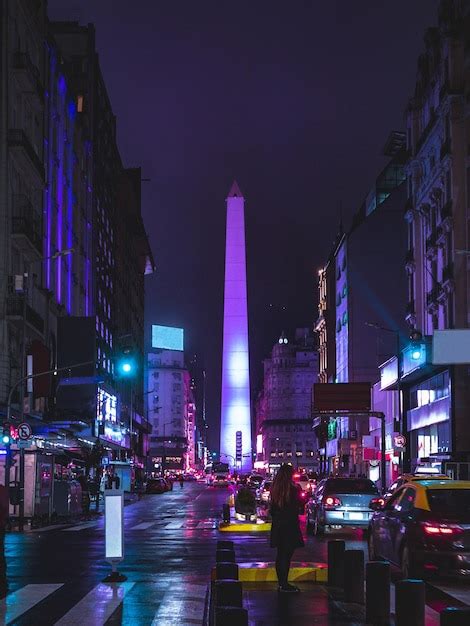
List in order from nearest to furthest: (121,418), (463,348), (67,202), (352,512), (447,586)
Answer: (463,348) → (447,586) → (352,512) → (67,202) → (121,418)

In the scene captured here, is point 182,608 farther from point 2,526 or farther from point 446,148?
point 446,148

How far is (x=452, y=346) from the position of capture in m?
13.9

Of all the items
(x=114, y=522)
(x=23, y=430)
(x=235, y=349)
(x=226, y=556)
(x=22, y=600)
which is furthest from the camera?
(x=235, y=349)

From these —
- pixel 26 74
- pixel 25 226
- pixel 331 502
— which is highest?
pixel 26 74

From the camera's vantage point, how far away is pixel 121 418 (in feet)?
354

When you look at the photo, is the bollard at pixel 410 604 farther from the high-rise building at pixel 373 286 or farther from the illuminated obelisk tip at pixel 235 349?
the illuminated obelisk tip at pixel 235 349

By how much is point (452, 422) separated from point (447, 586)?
39254 millimetres

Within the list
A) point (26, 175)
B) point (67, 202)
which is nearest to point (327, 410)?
point (67, 202)

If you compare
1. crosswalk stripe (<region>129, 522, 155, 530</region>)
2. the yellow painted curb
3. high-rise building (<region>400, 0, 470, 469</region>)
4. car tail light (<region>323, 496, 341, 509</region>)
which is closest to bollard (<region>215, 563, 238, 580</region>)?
car tail light (<region>323, 496, 341, 509</region>)

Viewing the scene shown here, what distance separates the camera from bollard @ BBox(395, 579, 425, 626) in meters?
9.41

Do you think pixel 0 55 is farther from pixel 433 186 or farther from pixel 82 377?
pixel 433 186

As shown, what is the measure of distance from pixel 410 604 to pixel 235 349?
133335mm

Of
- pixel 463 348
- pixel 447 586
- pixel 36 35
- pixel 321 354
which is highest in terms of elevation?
pixel 36 35

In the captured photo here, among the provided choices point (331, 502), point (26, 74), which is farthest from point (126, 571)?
point (26, 74)
